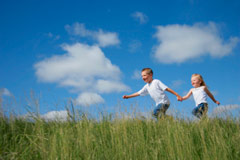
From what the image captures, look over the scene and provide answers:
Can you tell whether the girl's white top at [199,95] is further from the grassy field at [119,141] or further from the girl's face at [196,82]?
the grassy field at [119,141]

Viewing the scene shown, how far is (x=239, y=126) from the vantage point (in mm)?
5863

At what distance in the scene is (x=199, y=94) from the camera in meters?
6.65

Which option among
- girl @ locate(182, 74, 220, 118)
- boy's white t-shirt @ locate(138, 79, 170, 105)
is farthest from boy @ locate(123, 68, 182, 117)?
girl @ locate(182, 74, 220, 118)

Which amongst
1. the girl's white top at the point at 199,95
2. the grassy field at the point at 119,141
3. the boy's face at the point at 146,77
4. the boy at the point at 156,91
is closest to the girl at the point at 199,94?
the girl's white top at the point at 199,95

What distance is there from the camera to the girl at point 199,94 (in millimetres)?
6480

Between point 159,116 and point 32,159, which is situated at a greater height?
point 159,116

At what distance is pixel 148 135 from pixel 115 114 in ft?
2.88

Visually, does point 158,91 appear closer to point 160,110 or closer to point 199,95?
point 160,110

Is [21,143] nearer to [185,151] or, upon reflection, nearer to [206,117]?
[185,151]

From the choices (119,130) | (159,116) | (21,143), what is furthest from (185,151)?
(21,143)

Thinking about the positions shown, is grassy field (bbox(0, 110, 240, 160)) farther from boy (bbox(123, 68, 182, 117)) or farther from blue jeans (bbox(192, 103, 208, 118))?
boy (bbox(123, 68, 182, 117))

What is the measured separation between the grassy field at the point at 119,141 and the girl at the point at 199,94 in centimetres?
70

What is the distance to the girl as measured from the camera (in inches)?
255

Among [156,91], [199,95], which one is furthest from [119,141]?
[199,95]
